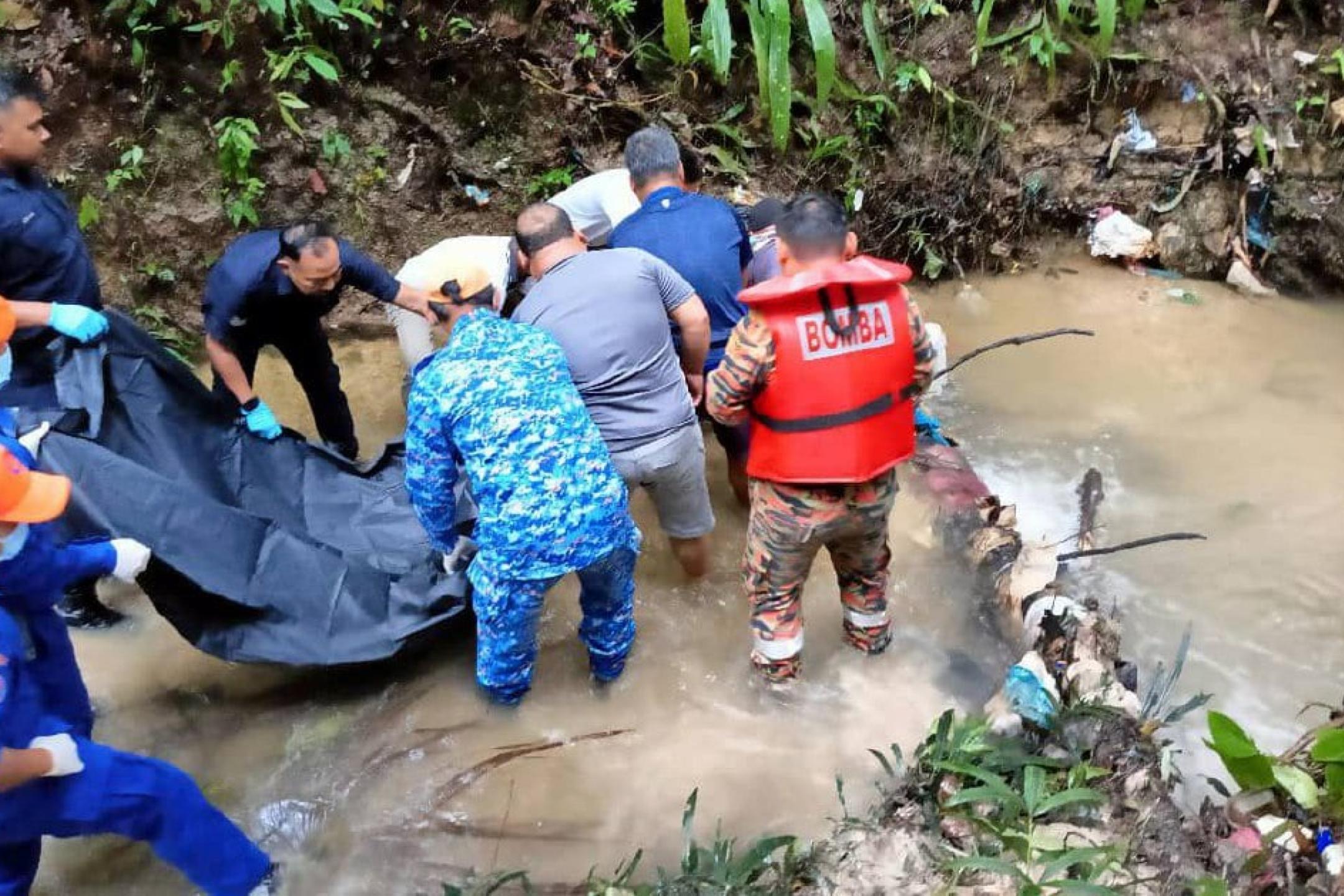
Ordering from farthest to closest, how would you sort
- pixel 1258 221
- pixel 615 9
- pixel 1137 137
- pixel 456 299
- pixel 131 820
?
pixel 1137 137, pixel 1258 221, pixel 615 9, pixel 456 299, pixel 131 820

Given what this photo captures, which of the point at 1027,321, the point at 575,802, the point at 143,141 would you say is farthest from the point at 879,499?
the point at 143,141

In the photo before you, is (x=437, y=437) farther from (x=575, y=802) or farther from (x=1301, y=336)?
(x=1301, y=336)

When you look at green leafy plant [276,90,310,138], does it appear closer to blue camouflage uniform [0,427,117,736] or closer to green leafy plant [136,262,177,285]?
green leafy plant [136,262,177,285]

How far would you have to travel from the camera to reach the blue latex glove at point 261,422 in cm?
348

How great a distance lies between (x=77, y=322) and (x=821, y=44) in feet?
12.1

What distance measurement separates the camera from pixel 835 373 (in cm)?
259

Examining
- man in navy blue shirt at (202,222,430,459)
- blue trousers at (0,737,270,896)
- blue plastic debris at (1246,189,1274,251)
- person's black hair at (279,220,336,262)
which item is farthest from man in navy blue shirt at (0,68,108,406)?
blue plastic debris at (1246,189,1274,251)

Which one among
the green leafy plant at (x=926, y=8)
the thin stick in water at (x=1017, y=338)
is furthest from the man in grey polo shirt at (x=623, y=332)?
the green leafy plant at (x=926, y=8)

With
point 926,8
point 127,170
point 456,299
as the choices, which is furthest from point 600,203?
point 926,8

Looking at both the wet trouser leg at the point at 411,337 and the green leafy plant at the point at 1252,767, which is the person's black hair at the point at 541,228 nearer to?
the wet trouser leg at the point at 411,337

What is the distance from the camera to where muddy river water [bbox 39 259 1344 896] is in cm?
271

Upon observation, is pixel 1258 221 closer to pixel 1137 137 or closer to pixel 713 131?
pixel 1137 137

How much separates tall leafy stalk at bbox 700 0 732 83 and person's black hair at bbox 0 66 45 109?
3.14 meters

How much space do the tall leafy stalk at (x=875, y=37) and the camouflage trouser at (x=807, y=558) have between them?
330 cm
